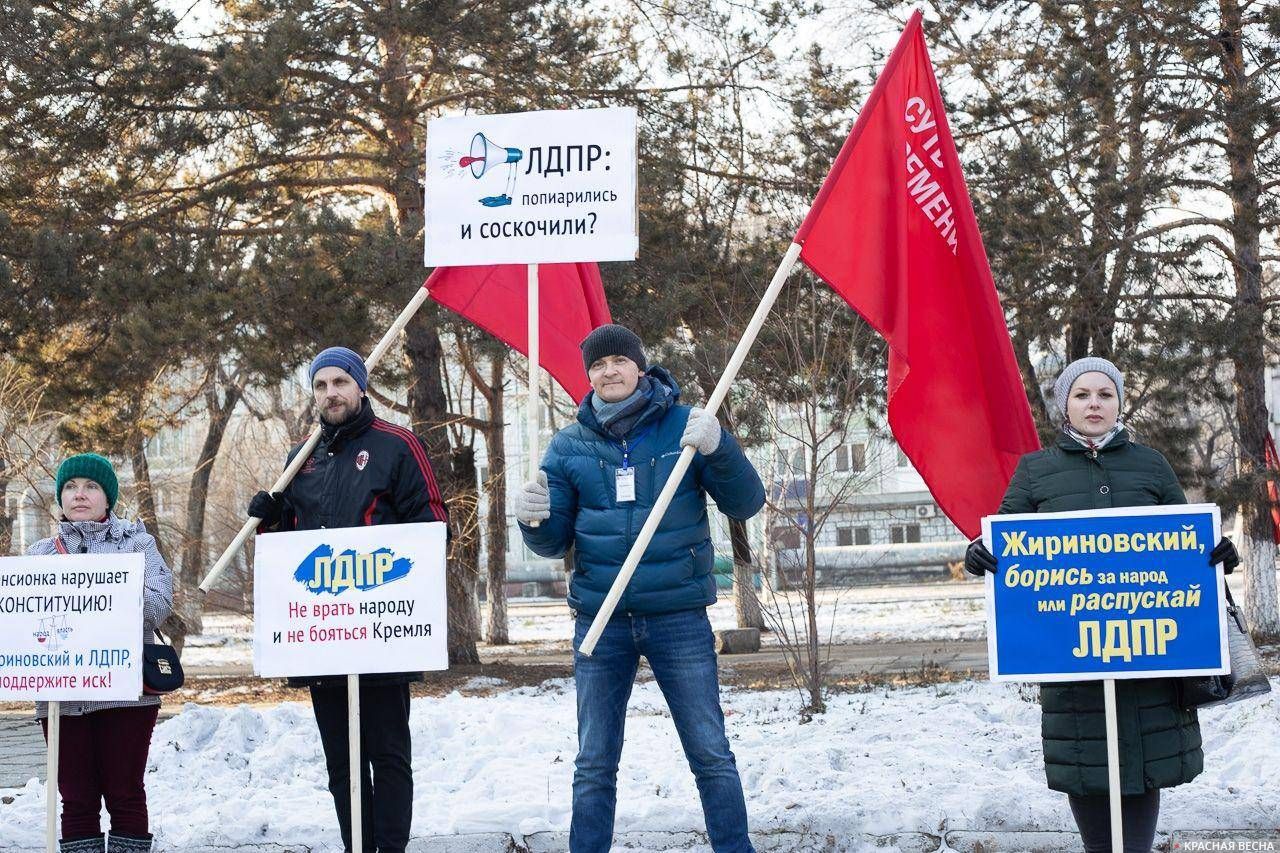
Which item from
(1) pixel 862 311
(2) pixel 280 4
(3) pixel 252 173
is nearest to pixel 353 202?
(3) pixel 252 173

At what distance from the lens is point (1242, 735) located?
759 cm

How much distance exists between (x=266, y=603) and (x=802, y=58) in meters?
13.0

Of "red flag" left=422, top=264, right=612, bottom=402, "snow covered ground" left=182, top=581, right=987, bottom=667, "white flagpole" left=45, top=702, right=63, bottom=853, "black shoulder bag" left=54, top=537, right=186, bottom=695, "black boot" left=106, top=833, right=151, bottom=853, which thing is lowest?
"snow covered ground" left=182, top=581, right=987, bottom=667

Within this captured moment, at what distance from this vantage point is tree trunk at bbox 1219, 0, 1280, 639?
49.6ft

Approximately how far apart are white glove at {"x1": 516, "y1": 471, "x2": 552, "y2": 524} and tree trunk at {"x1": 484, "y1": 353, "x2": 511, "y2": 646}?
534 inches

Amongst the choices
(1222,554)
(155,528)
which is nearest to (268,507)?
(1222,554)

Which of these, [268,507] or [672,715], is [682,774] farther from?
[268,507]

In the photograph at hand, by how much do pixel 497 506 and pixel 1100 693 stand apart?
1787 cm

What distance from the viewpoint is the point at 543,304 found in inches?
282

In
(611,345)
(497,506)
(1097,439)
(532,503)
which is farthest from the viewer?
(497,506)

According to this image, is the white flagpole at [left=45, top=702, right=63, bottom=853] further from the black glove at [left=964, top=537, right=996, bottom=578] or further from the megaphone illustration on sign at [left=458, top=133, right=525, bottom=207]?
the black glove at [left=964, top=537, right=996, bottom=578]

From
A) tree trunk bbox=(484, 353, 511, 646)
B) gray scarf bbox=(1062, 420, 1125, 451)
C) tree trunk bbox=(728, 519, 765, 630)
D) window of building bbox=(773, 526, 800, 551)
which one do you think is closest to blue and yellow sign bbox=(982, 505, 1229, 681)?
gray scarf bbox=(1062, 420, 1125, 451)

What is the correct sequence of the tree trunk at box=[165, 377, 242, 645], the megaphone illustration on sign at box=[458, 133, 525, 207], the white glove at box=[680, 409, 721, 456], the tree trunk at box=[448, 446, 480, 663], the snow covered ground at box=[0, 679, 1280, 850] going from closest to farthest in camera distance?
the white glove at box=[680, 409, 721, 456]
the megaphone illustration on sign at box=[458, 133, 525, 207]
the snow covered ground at box=[0, 679, 1280, 850]
the tree trunk at box=[165, 377, 242, 645]
the tree trunk at box=[448, 446, 480, 663]

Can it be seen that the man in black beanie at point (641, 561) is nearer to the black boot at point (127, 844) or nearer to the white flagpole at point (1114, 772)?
the white flagpole at point (1114, 772)
